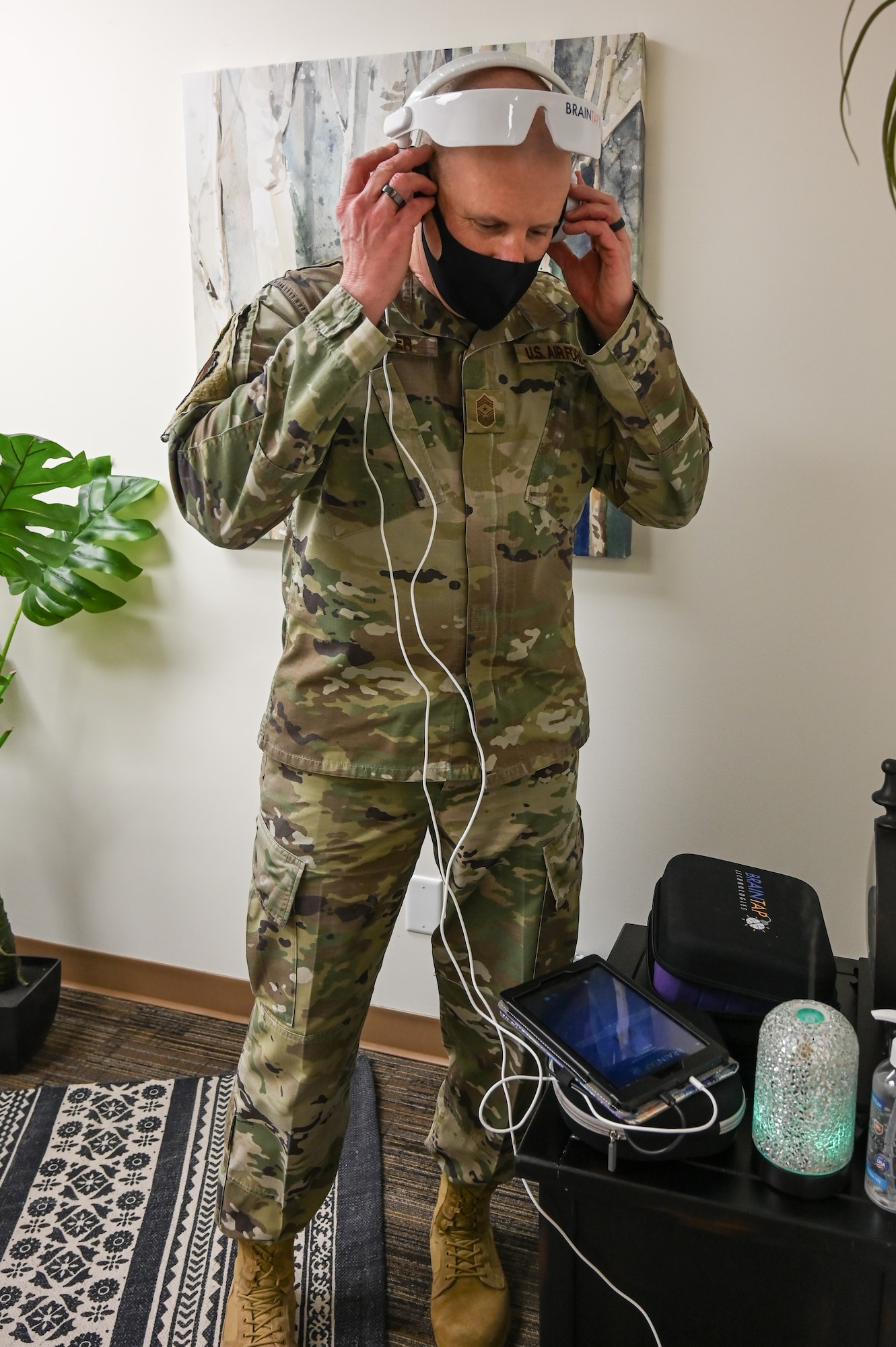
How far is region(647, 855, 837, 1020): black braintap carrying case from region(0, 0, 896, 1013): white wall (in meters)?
0.37

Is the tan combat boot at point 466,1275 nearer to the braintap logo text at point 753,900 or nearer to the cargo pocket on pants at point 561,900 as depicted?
the cargo pocket on pants at point 561,900

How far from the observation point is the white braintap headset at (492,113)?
1.09 m

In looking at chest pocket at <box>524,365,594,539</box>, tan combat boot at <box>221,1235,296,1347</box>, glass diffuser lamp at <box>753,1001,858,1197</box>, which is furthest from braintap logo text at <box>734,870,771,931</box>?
tan combat boot at <box>221,1235,296,1347</box>

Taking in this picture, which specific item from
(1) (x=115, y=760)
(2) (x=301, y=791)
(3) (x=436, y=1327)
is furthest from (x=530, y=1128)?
(1) (x=115, y=760)

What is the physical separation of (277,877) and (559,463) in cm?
62

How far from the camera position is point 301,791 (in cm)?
134

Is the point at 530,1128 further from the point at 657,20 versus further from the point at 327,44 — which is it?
the point at 327,44

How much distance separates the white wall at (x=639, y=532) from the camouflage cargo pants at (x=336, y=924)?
0.42m

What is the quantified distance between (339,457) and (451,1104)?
0.93 metres

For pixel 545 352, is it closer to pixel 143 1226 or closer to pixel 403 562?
pixel 403 562

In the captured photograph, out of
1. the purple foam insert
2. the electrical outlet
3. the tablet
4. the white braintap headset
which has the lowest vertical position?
the electrical outlet

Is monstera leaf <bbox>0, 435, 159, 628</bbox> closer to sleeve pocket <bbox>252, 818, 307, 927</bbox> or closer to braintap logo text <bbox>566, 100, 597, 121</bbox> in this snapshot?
sleeve pocket <bbox>252, 818, 307, 927</bbox>

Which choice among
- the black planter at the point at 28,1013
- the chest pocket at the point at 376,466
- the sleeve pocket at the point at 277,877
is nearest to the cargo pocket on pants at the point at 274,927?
the sleeve pocket at the point at 277,877

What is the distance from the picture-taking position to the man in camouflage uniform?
117cm
